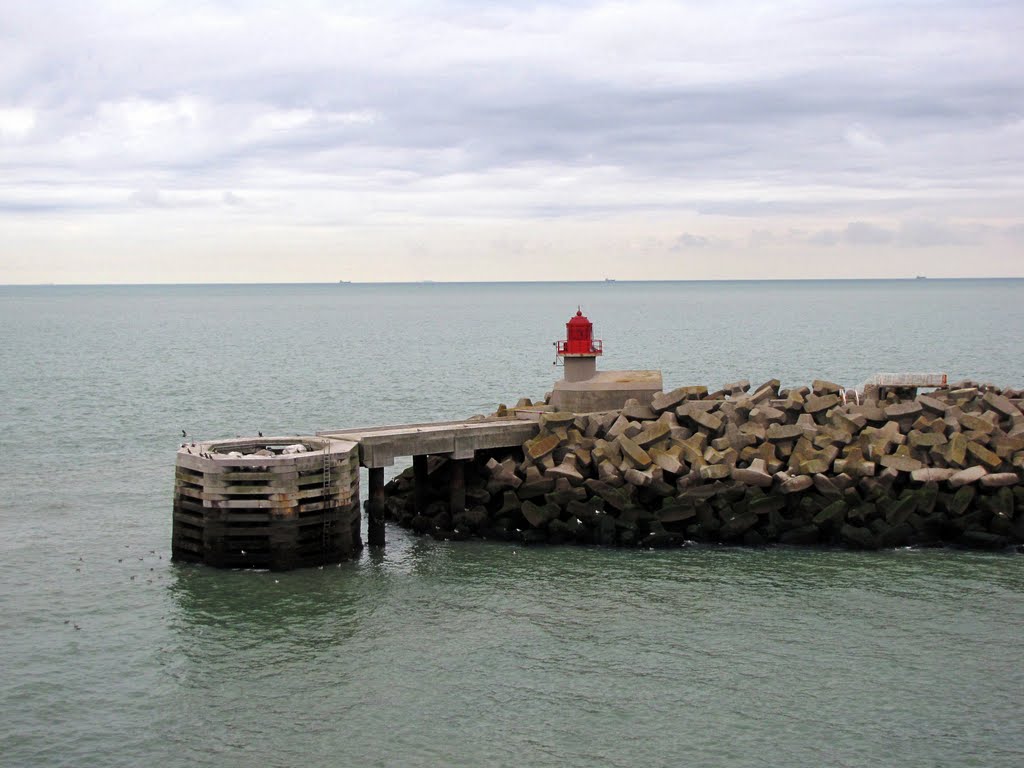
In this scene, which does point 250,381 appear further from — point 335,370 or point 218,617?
point 218,617

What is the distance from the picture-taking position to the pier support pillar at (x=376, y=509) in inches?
1028

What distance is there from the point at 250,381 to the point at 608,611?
48928 millimetres

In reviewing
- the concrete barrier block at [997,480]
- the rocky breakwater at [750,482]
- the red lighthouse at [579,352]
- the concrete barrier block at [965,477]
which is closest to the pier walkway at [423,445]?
the rocky breakwater at [750,482]

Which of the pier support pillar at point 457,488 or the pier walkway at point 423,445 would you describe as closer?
the pier walkway at point 423,445

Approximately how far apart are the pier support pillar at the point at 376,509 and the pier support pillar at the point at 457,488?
5.37ft

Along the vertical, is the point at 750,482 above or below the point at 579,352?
below

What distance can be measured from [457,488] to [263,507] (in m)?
5.16

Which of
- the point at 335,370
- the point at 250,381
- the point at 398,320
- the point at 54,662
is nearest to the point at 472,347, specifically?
the point at 335,370

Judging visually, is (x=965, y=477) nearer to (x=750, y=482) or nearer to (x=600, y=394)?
(x=750, y=482)

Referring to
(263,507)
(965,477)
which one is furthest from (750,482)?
(263,507)

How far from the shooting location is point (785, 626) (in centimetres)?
2109

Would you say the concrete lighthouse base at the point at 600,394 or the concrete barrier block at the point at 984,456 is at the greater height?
the concrete lighthouse base at the point at 600,394

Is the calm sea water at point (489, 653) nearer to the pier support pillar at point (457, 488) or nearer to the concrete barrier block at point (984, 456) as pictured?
the pier support pillar at point (457, 488)

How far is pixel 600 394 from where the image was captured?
30312 millimetres
